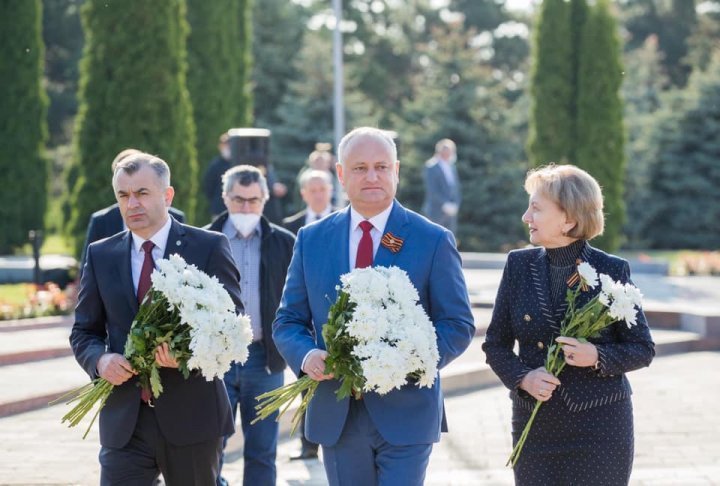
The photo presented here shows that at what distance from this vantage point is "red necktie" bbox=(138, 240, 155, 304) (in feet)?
17.2

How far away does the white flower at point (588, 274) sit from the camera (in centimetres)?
489

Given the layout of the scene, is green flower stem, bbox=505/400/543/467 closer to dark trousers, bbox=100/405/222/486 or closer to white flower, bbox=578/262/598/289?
white flower, bbox=578/262/598/289

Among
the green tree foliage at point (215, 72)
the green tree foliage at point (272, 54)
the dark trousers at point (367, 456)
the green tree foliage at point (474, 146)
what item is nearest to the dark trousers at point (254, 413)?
the dark trousers at point (367, 456)

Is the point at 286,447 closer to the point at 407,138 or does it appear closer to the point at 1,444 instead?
the point at 1,444

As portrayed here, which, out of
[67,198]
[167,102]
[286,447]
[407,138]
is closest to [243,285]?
[286,447]

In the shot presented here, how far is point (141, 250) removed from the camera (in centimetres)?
533

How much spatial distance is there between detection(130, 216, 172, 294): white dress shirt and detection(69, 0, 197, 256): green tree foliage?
12.6 m

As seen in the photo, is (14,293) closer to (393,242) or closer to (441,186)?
(441,186)

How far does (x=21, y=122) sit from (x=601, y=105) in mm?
13092

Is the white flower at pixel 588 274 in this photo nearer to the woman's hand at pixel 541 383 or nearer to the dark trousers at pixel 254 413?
the woman's hand at pixel 541 383

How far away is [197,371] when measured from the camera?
205 inches

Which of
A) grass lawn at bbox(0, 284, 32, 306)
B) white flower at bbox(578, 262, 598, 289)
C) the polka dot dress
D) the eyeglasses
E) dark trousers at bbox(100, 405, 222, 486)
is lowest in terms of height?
grass lawn at bbox(0, 284, 32, 306)

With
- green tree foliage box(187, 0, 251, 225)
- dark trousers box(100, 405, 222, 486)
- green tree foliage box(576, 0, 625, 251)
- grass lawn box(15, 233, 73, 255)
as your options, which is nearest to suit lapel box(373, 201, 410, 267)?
dark trousers box(100, 405, 222, 486)

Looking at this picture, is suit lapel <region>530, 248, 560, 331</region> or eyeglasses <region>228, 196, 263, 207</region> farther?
eyeglasses <region>228, 196, 263, 207</region>
